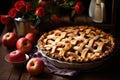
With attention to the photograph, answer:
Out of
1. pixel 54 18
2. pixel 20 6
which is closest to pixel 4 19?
pixel 20 6

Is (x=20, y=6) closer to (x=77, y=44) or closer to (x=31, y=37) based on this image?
(x=31, y=37)

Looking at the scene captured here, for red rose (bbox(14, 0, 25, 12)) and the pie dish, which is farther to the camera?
red rose (bbox(14, 0, 25, 12))

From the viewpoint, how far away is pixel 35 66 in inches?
44.7

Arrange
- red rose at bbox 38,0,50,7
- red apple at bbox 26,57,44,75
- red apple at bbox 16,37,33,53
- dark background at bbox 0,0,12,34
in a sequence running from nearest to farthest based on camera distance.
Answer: red apple at bbox 26,57,44,75
red apple at bbox 16,37,33,53
red rose at bbox 38,0,50,7
dark background at bbox 0,0,12,34

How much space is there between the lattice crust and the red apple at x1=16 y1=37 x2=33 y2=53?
54 millimetres

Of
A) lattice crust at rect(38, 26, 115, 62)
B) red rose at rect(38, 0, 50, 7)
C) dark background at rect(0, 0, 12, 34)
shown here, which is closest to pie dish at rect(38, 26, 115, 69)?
lattice crust at rect(38, 26, 115, 62)

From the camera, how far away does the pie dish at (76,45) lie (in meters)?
1.16

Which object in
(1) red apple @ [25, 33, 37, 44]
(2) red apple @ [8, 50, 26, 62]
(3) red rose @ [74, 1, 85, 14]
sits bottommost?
(2) red apple @ [8, 50, 26, 62]

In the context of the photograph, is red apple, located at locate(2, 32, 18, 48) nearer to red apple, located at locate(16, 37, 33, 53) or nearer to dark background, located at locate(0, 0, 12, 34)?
red apple, located at locate(16, 37, 33, 53)

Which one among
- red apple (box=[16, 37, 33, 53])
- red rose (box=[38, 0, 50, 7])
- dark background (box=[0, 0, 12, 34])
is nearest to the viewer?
red apple (box=[16, 37, 33, 53])

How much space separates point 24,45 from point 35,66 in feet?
0.64

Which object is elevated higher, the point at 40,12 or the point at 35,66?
the point at 40,12

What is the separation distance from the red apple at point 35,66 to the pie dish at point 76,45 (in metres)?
0.06

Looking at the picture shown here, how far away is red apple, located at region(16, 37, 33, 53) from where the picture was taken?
4.23 ft
